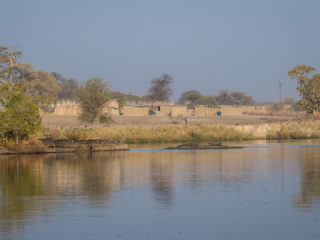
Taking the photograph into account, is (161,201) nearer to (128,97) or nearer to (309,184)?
(309,184)

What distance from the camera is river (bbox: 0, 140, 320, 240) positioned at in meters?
10.6

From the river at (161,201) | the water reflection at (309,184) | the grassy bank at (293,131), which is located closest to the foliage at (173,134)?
the grassy bank at (293,131)

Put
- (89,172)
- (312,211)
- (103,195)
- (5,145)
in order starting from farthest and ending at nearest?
(5,145) → (89,172) → (103,195) → (312,211)

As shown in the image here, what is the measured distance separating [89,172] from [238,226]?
11132mm

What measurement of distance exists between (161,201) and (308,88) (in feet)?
236

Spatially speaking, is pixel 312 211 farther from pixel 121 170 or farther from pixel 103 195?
pixel 121 170

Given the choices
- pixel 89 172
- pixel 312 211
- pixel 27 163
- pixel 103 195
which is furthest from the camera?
pixel 27 163

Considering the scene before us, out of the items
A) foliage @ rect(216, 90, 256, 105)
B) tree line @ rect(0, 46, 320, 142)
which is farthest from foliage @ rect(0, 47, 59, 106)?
foliage @ rect(216, 90, 256, 105)

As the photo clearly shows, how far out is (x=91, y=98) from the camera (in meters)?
59.4

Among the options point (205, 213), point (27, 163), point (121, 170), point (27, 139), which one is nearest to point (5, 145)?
point (27, 139)

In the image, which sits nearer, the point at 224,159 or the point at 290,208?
the point at 290,208

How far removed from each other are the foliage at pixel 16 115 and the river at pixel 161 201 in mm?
8231

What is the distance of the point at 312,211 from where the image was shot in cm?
1221

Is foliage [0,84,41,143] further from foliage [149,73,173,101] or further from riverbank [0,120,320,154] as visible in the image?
foliage [149,73,173,101]
